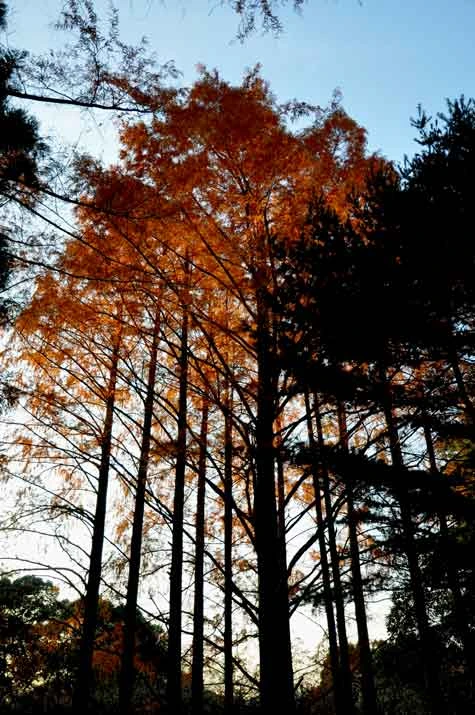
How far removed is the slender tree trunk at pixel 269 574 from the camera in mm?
4391

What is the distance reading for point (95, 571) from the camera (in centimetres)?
847

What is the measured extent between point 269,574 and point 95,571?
5.01 metres

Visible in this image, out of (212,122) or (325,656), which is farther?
(325,656)

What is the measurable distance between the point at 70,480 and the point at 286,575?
17.4ft

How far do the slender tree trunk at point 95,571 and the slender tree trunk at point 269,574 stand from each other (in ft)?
9.19

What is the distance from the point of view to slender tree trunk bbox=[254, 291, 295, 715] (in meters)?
4.39

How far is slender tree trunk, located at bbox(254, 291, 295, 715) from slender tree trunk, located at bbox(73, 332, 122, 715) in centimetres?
280

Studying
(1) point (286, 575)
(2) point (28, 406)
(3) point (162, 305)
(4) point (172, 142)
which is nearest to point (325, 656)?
Result: (1) point (286, 575)

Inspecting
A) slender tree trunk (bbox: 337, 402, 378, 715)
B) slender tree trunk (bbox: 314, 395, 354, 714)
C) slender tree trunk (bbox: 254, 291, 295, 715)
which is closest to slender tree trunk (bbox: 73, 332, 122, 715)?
slender tree trunk (bbox: 254, 291, 295, 715)

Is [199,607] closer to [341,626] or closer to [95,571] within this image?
[95,571]

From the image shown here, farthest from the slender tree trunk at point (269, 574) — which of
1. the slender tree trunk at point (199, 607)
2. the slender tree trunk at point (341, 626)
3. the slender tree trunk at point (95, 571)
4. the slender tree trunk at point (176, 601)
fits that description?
the slender tree trunk at point (95, 571)

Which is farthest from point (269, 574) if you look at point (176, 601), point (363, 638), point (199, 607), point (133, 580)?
point (363, 638)

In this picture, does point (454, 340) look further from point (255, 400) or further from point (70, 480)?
point (70, 480)

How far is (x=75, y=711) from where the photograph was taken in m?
7.52
